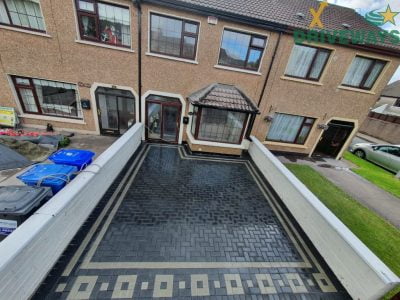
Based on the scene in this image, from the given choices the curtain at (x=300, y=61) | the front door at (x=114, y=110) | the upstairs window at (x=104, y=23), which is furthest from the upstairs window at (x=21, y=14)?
the curtain at (x=300, y=61)

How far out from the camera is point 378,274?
279 cm

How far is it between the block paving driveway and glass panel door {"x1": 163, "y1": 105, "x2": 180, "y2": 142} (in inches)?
137

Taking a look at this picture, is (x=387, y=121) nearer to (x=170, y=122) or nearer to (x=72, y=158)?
(x=170, y=122)

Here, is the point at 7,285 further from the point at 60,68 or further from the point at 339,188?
the point at 339,188

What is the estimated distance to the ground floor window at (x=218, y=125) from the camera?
760 centimetres

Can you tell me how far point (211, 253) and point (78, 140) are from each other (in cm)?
812

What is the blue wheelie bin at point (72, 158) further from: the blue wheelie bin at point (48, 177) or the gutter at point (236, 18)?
the gutter at point (236, 18)

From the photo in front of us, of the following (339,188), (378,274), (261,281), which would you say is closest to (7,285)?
(261,281)

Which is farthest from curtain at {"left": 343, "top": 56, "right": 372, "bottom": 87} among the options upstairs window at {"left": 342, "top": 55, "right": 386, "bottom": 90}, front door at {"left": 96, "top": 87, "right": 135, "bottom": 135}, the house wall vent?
front door at {"left": 96, "top": 87, "right": 135, "bottom": 135}

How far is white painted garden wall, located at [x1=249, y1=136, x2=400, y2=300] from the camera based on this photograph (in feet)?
9.41

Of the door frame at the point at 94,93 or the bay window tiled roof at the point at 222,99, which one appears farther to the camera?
the door frame at the point at 94,93

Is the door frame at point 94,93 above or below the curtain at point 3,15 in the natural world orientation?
below

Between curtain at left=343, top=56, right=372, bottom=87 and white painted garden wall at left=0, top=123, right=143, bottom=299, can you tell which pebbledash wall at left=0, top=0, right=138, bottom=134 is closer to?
white painted garden wall at left=0, top=123, right=143, bottom=299

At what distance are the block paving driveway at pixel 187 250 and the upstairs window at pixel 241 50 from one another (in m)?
5.92
